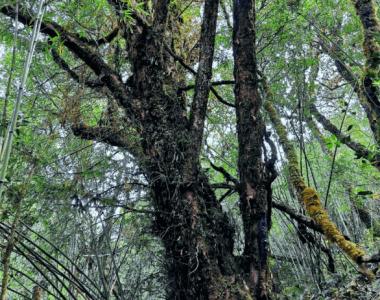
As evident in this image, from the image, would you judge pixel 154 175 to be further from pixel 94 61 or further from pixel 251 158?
pixel 94 61

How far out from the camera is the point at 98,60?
7.34 feet

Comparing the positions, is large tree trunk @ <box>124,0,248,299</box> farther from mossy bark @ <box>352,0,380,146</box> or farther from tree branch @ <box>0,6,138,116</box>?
mossy bark @ <box>352,0,380,146</box>

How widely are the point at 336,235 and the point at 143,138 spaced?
1129 mm

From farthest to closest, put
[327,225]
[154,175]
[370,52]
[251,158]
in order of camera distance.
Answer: [370,52]
[327,225]
[154,175]
[251,158]

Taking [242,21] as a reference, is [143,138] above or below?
below

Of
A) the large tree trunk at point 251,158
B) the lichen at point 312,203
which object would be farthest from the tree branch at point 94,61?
the lichen at point 312,203

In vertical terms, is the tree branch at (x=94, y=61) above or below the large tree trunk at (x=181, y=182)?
above

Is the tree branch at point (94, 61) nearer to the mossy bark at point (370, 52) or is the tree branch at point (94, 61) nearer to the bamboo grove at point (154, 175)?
the bamboo grove at point (154, 175)

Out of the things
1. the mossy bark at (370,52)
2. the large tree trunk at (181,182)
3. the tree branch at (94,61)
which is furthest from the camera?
the mossy bark at (370,52)

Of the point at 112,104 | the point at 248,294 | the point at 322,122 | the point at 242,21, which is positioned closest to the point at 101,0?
the point at 112,104

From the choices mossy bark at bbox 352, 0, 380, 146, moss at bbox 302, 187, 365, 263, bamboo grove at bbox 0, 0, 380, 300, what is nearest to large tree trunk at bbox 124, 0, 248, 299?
bamboo grove at bbox 0, 0, 380, 300

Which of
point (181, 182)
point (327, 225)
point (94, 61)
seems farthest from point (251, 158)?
point (94, 61)

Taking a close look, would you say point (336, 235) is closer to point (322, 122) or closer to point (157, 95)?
point (157, 95)

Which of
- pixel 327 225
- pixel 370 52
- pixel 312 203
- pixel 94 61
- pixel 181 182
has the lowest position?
pixel 327 225
